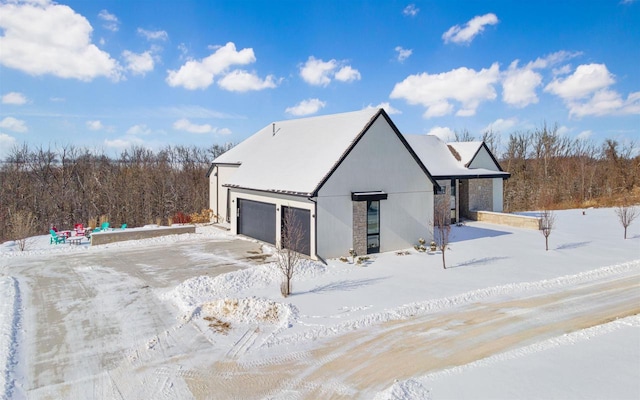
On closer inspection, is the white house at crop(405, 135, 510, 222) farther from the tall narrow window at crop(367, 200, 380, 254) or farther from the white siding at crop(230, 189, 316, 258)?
the white siding at crop(230, 189, 316, 258)

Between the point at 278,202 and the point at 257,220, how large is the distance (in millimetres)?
2498

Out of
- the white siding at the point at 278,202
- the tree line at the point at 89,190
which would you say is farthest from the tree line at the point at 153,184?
the white siding at the point at 278,202

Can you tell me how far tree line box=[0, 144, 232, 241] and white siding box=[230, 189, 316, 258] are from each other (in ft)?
27.6

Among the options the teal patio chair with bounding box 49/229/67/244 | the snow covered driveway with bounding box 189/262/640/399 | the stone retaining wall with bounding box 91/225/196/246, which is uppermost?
the stone retaining wall with bounding box 91/225/196/246

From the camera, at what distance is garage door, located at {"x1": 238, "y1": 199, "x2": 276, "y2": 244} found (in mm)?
18188

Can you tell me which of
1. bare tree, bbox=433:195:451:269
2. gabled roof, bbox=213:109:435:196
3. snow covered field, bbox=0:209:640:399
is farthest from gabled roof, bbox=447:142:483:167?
snow covered field, bbox=0:209:640:399

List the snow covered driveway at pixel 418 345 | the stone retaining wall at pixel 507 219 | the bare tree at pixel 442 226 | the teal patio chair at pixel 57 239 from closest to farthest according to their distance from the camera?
1. the snow covered driveway at pixel 418 345
2. the bare tree at pixel 442 226
3. the teal patio chair at pixel 57 239
4. the stone retaining wall at pixel 507 219

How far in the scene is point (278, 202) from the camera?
17.3 m

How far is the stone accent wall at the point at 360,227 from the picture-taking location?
15.9 m

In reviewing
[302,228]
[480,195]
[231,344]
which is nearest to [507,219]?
[480,195]

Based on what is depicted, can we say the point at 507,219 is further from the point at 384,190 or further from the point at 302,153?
the point at 302,153

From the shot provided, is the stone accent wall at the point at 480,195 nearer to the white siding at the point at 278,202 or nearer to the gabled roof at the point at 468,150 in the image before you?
the gabled roof at the point at 468,150

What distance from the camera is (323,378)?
22.9ft

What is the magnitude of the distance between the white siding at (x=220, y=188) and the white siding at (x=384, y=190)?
9.71 m
